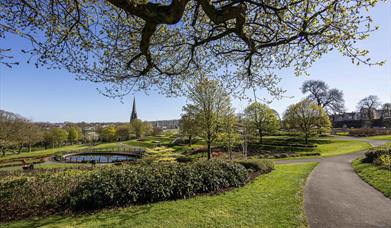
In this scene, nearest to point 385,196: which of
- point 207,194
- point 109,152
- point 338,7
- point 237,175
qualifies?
point 237,175

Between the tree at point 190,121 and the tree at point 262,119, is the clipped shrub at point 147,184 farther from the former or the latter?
the tree at point 262,119

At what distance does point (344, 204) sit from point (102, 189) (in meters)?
7.90

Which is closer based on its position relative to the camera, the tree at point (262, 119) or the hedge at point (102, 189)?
the hedge at point (102, 189)

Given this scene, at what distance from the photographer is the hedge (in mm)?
7004

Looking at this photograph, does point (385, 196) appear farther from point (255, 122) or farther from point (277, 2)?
point (255, 122)

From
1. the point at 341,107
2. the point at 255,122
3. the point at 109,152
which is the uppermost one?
the point at 341,107

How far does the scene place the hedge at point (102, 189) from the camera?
23.0ft

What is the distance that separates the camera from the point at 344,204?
6961 millimetres

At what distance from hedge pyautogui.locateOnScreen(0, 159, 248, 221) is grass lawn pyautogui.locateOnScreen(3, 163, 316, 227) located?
51cm

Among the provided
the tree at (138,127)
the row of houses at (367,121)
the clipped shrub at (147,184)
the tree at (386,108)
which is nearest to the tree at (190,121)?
Answer: the clipped shrub at (147,184)

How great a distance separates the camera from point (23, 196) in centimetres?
733

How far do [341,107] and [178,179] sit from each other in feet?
193

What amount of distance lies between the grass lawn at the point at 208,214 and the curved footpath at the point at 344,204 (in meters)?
0.44

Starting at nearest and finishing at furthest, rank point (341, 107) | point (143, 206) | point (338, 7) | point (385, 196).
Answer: point (338, 7)
point (143, 206)
point (385, 196)
point (341, 107)
